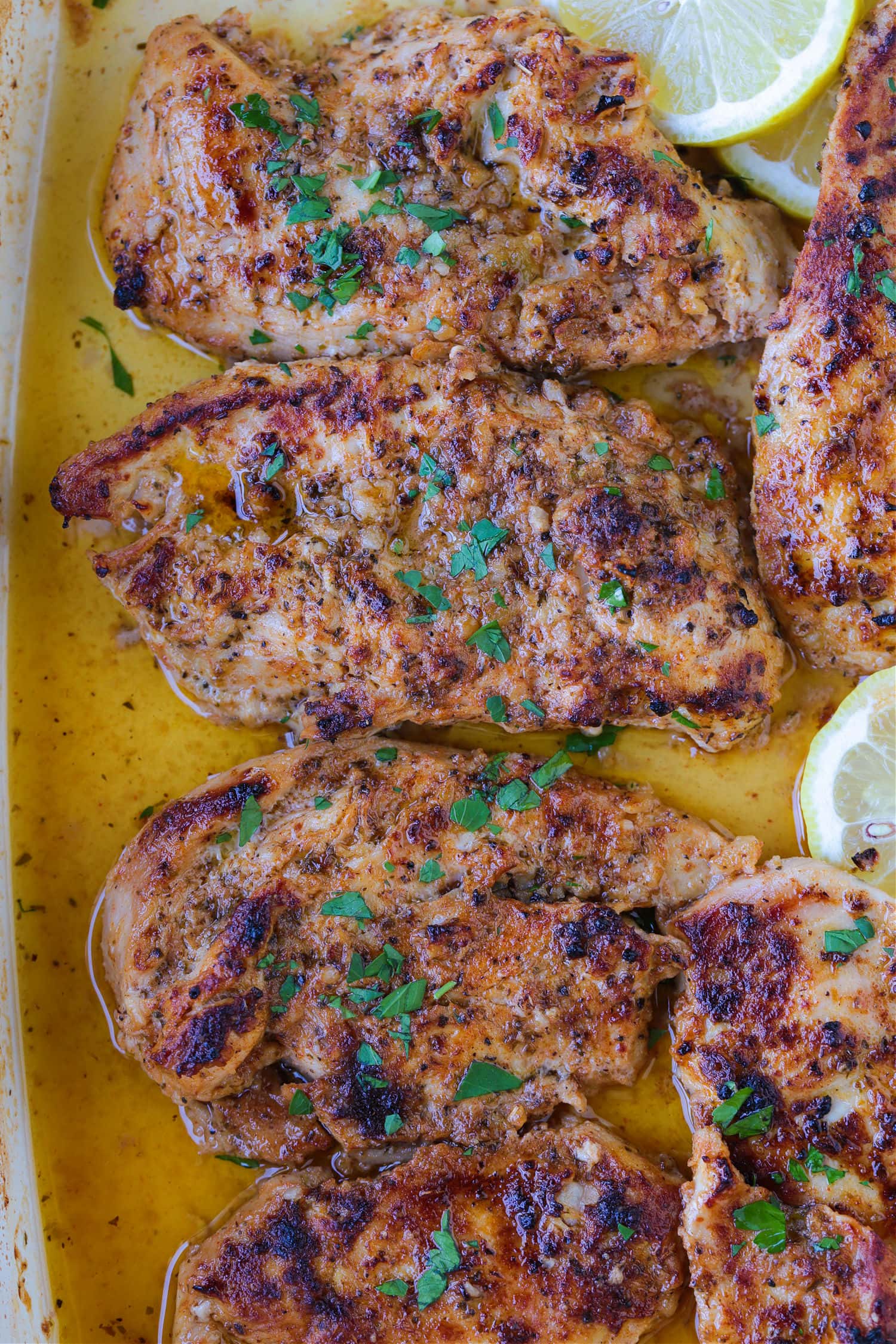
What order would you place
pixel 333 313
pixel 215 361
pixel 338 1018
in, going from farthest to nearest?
pixel 215 361
pixel 333 313
pixel 338 1018

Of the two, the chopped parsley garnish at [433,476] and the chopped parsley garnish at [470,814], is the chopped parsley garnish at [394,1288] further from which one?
the chopped parsley garnish at [433,476]

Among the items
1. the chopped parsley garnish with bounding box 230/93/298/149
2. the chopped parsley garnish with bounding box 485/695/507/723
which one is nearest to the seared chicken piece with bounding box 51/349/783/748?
the chopped parsley garnish with bounding box 485/695/507/723

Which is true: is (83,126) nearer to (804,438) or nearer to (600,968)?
(804,438)

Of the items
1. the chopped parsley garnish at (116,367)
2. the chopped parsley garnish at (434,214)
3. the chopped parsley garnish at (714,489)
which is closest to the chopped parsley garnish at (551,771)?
the chopped parsley garnish at (714,489)

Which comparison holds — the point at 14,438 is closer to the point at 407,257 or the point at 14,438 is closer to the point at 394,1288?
the point at 407,257

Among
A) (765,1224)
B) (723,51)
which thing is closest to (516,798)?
(765,1224)

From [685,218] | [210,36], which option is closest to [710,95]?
[685,218]
